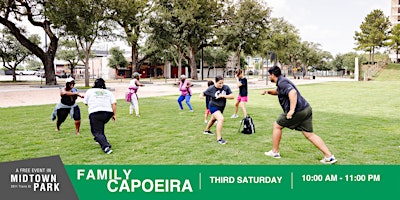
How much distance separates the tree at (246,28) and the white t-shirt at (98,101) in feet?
100.0

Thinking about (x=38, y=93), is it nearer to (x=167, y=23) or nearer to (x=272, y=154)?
(x=167, y=23)

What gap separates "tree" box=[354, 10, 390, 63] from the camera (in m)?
60.2

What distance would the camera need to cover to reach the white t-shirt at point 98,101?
6.03 meters

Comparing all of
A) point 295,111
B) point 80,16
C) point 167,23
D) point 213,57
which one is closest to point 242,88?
point 295,111

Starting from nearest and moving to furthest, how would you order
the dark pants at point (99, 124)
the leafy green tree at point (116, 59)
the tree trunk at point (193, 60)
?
the dark pants at point (99, 124)
the tree trunk at point (193, 60)
the leafy green tree at point (116, 59)

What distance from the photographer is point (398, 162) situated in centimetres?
547

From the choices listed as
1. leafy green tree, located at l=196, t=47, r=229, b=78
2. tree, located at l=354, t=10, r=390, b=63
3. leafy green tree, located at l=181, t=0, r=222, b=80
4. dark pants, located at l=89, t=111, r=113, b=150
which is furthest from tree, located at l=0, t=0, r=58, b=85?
tree, located at l=354, t=10, r=390, b=63

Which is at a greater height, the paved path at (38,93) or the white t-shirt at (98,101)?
the white t-shirt at (98,101)

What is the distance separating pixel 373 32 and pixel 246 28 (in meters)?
37.6

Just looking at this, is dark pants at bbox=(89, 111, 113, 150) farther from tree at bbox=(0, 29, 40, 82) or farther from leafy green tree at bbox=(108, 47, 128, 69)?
leafy green tree at bbox=(108, 47, 128, 69)

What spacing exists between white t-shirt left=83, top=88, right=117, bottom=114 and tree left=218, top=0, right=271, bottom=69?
30478 mm

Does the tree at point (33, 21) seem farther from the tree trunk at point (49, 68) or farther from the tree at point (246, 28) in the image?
the tree at point (246, 28)

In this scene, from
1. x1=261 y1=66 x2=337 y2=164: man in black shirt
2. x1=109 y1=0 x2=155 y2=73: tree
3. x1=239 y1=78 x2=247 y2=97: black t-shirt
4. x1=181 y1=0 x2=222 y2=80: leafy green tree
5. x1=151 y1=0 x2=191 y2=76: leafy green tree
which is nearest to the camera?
x1=261 y1=66 x2=337 y2=164: man in black shirt

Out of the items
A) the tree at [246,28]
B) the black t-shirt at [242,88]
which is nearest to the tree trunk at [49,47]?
the tree at [246,28]
